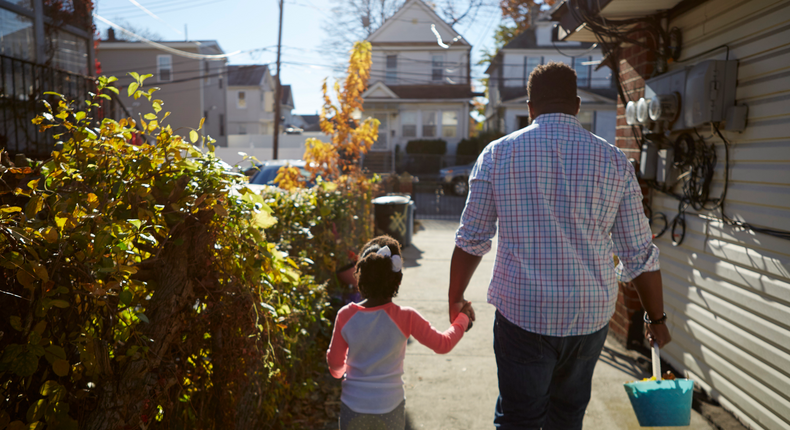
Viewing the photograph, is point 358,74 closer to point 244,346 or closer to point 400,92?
point 244,346

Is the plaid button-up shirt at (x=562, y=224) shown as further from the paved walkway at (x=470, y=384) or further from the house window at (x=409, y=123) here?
the house window at (x=409, y=123)

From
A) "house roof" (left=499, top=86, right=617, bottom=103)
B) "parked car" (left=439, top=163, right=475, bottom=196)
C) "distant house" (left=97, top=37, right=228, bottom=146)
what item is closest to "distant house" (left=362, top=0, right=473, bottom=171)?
"house roof" (left=499, top=86, right=617, bottom=103)

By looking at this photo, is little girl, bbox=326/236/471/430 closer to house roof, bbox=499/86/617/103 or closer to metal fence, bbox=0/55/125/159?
metal fence, bbox=0/55/125/159

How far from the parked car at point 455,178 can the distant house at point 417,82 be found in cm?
542

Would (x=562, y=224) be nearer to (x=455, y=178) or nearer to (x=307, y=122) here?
(x=455, y=178)

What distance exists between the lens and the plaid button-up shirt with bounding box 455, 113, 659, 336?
2.21 metres

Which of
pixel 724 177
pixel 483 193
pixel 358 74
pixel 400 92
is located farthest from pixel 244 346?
pixel 400 92

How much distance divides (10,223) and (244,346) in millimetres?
1030

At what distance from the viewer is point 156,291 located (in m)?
2.03

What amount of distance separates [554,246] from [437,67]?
2958 centimetres

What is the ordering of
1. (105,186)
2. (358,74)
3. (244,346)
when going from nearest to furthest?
(105,186)
(244,346)
(358,74)

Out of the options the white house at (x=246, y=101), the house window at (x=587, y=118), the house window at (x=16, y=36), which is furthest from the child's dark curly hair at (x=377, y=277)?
the white house at (x=246, y=101)

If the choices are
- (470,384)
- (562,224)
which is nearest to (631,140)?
(470,384)

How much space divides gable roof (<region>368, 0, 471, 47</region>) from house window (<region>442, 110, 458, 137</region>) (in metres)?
4.05
